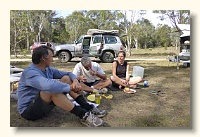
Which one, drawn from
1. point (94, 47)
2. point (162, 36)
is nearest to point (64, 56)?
point (94, 47)

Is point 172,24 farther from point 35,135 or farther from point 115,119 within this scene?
point 35,135

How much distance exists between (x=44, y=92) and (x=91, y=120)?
1.94ft

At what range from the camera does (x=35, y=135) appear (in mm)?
2641

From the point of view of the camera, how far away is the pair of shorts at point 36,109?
7.41ft

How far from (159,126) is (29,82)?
5.08ft

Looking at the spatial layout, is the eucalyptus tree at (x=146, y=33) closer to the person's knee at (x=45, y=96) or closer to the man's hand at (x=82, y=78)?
the man's hand at (x=82, y=78)

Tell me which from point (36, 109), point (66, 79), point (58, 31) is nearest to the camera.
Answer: point (36, 109)

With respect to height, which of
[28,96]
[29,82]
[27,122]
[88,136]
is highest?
[29,82]

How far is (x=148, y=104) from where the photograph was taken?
3.12m

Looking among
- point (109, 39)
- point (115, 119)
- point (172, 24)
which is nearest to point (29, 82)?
point (115, 119)

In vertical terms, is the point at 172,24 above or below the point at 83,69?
above

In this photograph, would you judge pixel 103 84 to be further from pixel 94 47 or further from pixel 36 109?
pixel 36 109

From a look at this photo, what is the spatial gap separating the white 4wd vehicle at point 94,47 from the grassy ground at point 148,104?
0.13 meters

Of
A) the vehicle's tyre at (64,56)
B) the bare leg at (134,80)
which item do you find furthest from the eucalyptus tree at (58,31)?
the bare leg at (134,80)
